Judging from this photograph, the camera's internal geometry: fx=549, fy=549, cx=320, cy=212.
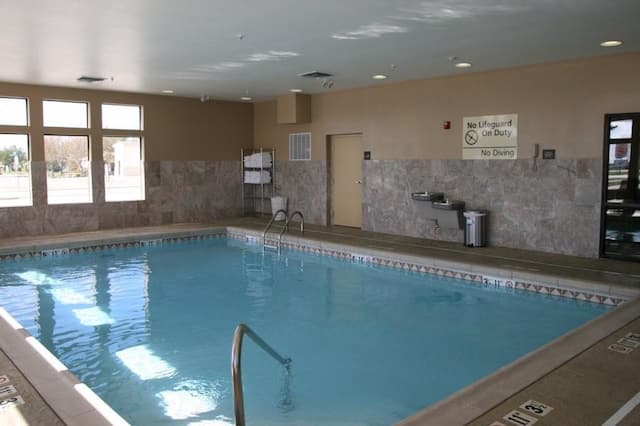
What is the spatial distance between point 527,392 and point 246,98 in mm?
9456

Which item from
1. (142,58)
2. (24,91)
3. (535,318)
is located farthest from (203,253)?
(535,318)

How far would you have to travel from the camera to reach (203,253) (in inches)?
356

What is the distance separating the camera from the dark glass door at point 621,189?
22.1ft

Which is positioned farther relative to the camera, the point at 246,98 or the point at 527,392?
the point at 246,98

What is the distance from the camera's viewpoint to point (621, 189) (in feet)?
22.6

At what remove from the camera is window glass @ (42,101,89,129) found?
9.66 meters

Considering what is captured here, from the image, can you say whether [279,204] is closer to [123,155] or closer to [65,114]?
[123,155]

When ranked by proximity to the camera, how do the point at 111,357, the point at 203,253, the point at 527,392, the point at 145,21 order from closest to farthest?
the point at 527,392 → the point at 111,357 → the point at 145,21 → the point at 203,253

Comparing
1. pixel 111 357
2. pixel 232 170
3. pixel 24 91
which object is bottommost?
pixel 111 357

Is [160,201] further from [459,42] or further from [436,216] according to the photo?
[459,42]

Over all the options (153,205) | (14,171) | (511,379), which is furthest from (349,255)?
(14,171)

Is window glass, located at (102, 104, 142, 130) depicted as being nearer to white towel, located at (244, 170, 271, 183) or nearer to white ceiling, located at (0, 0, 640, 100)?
white ceiling, located at (0, 0, 640, 100)

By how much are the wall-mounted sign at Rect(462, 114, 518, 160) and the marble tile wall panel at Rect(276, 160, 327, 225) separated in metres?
3.19

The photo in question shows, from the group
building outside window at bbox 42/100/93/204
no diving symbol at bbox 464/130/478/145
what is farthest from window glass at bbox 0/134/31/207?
no diving symbol at bbox 464/130/478/145
